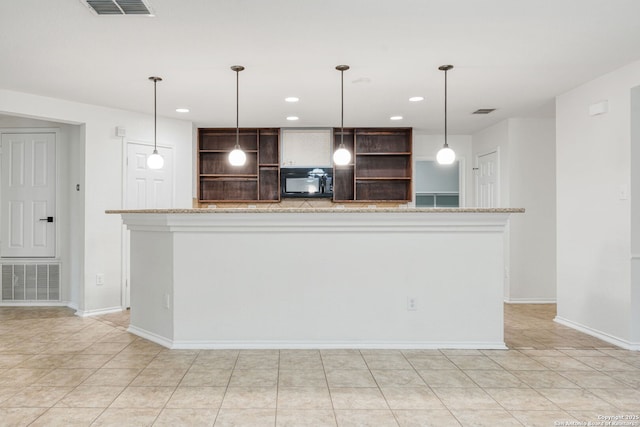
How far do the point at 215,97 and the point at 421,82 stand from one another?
2.11 meters

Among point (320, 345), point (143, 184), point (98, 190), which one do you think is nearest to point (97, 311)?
point (98, 190)

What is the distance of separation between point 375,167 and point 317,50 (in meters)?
3.34

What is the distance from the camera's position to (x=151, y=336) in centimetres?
386

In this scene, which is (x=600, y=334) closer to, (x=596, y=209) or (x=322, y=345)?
(x=596, y=209)

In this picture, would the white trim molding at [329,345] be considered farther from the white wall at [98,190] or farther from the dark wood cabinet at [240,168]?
the dark wood cabinet at [240,168]

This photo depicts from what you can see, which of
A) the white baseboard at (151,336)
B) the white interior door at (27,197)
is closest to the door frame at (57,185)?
the white interior door at (27,197)

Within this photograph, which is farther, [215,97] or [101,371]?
[215,97]

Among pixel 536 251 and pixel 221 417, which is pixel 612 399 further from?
pixel 536 251

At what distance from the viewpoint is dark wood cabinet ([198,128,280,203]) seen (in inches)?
257

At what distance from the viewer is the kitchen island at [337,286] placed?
359 centimetres

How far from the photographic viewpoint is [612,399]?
2.64 meters

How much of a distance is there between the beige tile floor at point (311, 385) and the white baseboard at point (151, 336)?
7 cm

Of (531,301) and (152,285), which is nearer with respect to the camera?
(152,285)

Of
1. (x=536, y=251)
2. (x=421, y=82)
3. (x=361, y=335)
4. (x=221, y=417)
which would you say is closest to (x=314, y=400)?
(x=221, y=417)
